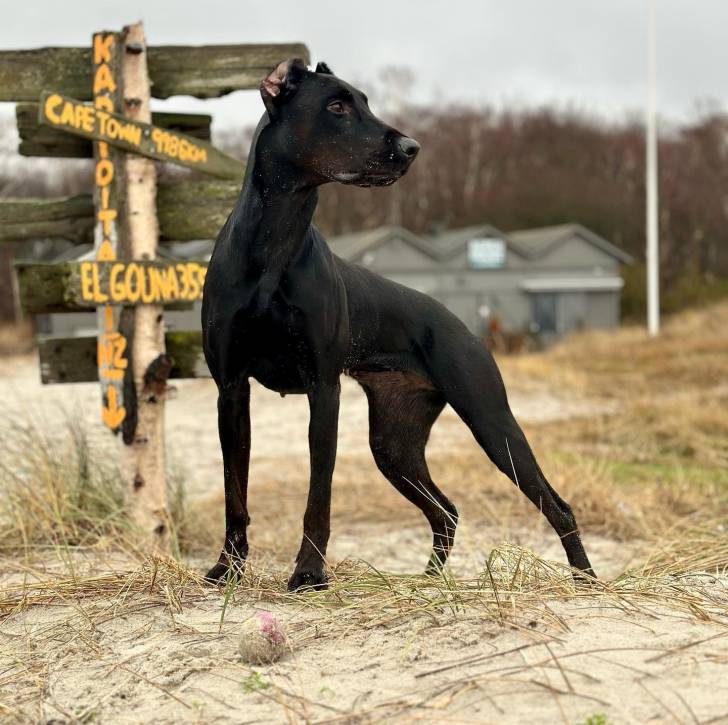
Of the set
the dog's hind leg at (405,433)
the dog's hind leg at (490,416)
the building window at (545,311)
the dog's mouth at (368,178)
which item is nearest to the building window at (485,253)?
the building window at (545,311)

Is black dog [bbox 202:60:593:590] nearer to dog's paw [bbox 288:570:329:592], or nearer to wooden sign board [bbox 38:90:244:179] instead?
dog's paw [bbox 288:570:329:592]

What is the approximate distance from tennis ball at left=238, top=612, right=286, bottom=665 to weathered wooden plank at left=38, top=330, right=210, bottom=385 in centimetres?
283

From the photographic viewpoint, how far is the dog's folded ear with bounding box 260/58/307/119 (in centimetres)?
315

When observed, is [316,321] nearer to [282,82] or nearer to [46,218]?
[282,82]

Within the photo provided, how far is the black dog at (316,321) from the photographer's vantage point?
3131 mm

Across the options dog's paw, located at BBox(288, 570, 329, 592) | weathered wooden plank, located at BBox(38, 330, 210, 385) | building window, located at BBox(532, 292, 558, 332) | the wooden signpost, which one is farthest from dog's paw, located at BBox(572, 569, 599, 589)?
building window, located at BBox(532, 292, 558, 332)

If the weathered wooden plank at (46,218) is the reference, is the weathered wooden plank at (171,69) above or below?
above

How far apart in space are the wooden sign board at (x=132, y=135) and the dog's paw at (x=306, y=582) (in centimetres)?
273

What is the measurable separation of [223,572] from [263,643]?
94cm

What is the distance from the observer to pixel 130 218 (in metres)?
5.25

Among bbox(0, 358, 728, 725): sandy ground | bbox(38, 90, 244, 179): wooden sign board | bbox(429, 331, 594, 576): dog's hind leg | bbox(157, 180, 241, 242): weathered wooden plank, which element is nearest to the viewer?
bbox(0, 358, 728, 725): sandy ground

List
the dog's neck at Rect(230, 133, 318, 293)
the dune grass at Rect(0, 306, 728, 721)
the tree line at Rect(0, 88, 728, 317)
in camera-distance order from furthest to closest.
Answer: the tree line at Rect(0, 88, 728, 317), the dog's neck at Rect(230, 133, 318, 293), the dune grass at Rect(0, 306, 728, 721)

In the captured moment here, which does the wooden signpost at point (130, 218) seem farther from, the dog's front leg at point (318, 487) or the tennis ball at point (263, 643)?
the tennis ball at point (263, 643)

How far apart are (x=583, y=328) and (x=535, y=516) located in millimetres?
24835
